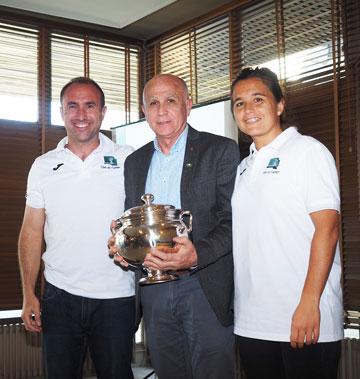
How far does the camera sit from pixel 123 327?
2.20 m

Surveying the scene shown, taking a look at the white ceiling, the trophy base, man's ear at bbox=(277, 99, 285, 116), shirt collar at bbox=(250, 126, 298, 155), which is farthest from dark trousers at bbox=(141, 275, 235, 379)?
the white ceiling

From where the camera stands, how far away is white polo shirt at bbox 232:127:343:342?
166cm

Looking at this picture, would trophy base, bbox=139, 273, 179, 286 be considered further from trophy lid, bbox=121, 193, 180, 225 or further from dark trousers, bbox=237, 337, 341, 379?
dark trousers, bbox=237, 337, 341, 379

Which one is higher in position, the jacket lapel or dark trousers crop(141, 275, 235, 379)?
the jacket lapel

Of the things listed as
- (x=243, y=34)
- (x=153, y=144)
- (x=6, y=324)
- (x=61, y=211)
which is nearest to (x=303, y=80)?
(x=243, y=34)

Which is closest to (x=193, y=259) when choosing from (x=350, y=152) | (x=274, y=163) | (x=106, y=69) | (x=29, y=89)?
(x=274, y=163)

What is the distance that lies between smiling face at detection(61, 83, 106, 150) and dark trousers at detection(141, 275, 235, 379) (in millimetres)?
700

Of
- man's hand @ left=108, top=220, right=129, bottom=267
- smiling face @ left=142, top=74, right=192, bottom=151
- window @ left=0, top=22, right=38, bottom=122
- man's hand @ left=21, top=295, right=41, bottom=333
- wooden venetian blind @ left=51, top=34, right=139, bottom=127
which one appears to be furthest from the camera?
wooden venetian blind @ left=51, top=34, right=139, bottom=127

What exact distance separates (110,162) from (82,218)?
0.86 ft

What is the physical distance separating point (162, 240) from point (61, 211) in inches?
24.0

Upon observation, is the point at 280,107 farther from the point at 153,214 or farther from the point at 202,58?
the point at 202,58

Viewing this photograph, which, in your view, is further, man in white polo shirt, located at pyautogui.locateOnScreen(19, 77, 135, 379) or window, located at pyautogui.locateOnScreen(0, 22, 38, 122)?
window, located at pyautogui.locateOnScreen(0, 22, 38, 122)

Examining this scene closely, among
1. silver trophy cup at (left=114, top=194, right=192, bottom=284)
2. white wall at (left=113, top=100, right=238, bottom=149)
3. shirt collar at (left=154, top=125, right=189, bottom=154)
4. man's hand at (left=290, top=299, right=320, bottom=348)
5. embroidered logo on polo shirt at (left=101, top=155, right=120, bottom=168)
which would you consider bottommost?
man's hand at (left=290, top=299, right=320, bottom=348)

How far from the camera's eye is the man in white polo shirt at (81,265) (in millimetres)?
2195
